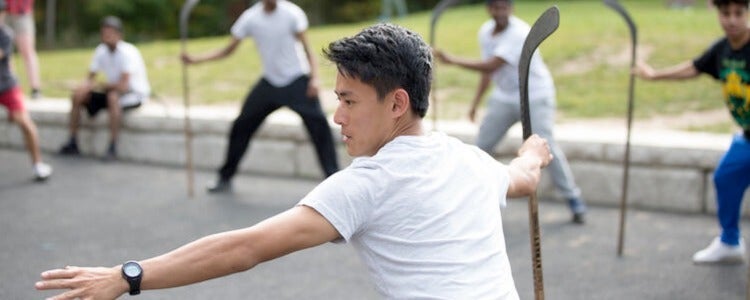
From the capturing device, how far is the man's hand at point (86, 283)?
2514 millimetres

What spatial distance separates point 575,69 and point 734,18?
6.55m

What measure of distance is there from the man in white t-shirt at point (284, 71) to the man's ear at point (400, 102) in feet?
17.8

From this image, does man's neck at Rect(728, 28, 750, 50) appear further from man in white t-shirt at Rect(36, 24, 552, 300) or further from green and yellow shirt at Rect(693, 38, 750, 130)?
man in white t-shirt at Rect(36, 24, 552, 300)

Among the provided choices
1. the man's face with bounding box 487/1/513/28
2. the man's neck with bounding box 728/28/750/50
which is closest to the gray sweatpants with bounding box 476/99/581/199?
the man's face with bounding box 487/1/513/28

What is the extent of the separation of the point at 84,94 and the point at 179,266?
834 centimetres

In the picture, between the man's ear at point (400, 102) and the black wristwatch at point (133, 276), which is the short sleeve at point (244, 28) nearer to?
the man's ear at point (400, 102)

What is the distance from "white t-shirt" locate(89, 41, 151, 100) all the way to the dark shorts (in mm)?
72

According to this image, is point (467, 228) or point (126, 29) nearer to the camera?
point (467, 228)

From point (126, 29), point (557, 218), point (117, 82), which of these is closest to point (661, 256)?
point (557, 218)

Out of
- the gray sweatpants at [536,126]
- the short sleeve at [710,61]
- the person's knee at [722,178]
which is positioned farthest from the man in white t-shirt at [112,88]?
the person's knee at [722,178]

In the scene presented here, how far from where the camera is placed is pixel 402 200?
2742mm

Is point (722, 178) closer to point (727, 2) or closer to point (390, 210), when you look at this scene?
point (727, 2)

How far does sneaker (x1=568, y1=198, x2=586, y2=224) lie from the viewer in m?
7.48

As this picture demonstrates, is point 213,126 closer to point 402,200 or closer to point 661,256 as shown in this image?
point 661,256
